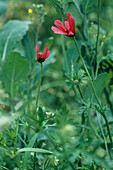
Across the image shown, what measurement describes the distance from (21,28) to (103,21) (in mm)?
973

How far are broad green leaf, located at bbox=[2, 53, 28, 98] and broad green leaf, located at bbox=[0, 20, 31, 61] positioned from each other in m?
0.10

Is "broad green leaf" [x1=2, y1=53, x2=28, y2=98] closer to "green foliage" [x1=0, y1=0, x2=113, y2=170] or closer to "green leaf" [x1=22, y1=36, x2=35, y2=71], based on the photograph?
"green foliage" [x1=0, y1=0, x2=113, y2=170]

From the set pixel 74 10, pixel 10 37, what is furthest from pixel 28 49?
pixel 74 10

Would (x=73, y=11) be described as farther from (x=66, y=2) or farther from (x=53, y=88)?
(x=53, y=88)

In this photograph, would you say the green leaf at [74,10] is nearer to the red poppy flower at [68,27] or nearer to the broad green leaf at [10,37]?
the red poppy flower at [68,27]

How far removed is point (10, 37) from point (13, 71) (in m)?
0.17

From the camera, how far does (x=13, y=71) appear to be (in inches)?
32.5

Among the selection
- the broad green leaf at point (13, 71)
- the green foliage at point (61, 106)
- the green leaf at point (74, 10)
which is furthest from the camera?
the broad green leaf at point (13, 71)

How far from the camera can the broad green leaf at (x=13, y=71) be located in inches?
31.4

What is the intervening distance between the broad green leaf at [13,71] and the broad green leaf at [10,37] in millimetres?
98

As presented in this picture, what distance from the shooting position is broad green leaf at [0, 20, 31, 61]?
909 mm

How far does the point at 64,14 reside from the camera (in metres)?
0.59

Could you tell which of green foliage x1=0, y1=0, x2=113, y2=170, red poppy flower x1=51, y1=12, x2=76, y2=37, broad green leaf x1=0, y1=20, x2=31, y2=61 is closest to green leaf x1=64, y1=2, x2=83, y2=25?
green foliage x1=0, y1=0, x2=113, y2=170

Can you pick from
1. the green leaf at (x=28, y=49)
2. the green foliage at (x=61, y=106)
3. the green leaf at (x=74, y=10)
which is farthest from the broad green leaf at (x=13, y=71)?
the green leaf at (x=74, y=10)
